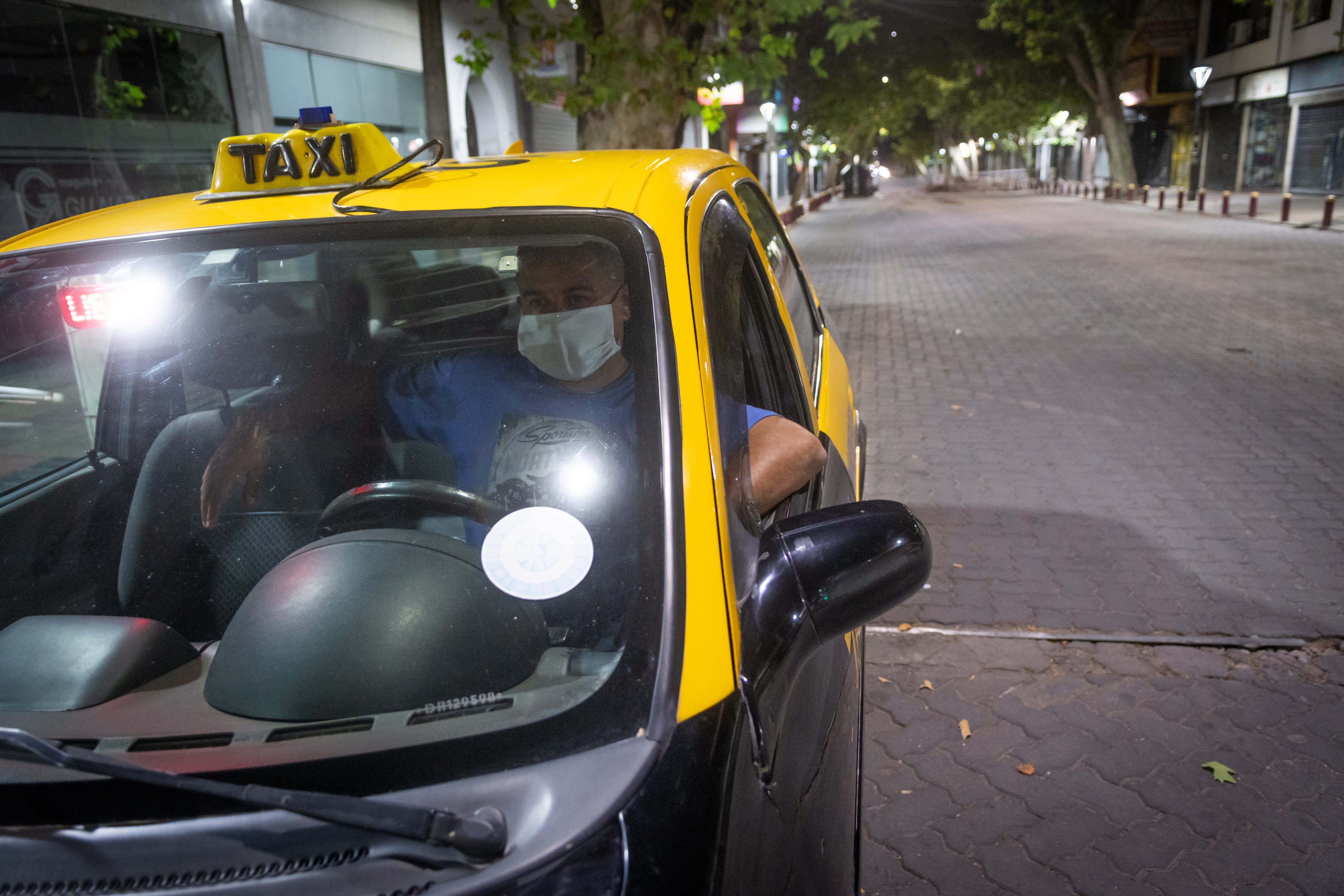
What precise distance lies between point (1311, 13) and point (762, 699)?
1405 inches

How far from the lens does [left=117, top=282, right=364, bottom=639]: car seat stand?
5.91 ft

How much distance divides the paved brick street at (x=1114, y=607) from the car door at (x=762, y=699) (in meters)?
0.95

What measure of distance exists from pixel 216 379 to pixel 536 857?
1290 mm

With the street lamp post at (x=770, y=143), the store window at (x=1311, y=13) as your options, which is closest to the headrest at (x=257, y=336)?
the street lamp post at (x=770, y=143)

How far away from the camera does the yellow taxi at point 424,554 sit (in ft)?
3.78

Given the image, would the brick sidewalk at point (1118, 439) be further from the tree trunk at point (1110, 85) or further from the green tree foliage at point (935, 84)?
the tree trunk at point (1110, 85)

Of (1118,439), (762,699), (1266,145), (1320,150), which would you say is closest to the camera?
(762,699)

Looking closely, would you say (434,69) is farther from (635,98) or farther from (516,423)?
(516,423)

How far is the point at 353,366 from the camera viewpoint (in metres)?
2.04

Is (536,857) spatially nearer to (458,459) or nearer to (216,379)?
(458,459)

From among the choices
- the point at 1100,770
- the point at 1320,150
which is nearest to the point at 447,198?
the point at 1100,770

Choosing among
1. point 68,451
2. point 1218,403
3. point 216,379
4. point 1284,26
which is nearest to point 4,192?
point 68,451

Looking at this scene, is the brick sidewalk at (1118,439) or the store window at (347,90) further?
the store window at (347,90)

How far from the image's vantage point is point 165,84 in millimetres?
9992
